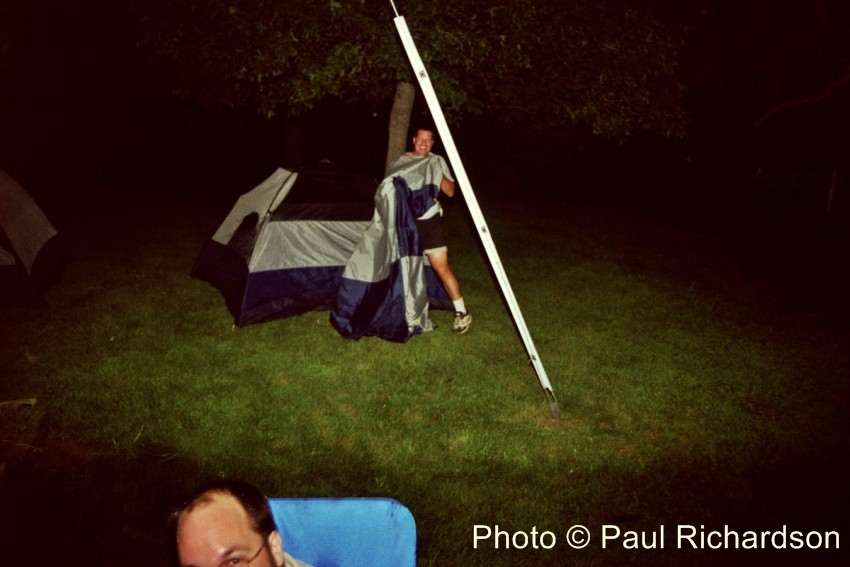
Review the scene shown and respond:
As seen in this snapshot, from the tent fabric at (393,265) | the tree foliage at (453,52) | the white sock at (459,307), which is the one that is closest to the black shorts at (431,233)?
the tent fabric at (393,265)

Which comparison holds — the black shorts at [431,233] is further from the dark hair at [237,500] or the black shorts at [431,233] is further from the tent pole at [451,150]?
the dark hair at [237,500]

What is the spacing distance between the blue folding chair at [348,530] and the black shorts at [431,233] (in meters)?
3.48

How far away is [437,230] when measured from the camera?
5.00 m

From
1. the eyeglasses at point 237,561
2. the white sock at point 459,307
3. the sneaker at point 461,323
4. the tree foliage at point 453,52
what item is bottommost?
the sneaker at point 461,323

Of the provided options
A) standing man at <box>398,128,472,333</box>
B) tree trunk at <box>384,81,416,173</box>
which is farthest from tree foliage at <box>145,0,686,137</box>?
standing man at <box>398,128,472,333</box>

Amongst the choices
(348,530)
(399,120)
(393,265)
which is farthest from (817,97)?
(348,530)

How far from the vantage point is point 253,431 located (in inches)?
139

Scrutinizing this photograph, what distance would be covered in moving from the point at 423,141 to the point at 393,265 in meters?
1.17

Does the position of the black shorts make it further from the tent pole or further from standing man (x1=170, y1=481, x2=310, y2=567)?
standing man (x1=170, y1=481, x2=310, y2=567)

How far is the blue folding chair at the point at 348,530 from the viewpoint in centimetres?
162

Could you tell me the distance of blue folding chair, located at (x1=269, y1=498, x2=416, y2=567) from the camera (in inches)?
63.6

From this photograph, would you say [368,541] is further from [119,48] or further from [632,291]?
[119,48]

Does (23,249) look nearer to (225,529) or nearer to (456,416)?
(456,416)

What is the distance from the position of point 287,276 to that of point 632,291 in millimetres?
4319
